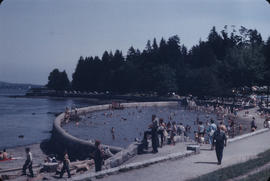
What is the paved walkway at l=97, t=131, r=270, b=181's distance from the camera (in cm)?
1081

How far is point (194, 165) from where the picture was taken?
12.3 metres

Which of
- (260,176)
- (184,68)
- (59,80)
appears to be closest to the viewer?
(260,176)

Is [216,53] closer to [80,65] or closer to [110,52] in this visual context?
[110,52]

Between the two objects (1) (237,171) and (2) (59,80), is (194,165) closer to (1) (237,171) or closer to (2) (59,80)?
(1) (237,171)

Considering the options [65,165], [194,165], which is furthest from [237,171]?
[65,165]

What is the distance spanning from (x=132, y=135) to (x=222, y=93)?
3977cm

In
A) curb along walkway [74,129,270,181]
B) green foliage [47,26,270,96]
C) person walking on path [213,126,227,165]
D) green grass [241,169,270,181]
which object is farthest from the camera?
green foliage [47,26,270,96]

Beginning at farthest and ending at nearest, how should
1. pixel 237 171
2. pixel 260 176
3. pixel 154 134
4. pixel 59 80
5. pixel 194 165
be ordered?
pixel 59 80 → pixel 154 134 → pixel 194 165 → pixel 237 171 → pixel 260 176

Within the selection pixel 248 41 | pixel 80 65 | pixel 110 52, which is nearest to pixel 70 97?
pixel 80 65

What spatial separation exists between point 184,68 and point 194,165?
273ft

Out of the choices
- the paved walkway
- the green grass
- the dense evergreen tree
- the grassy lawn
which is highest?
the dense evergreen tree

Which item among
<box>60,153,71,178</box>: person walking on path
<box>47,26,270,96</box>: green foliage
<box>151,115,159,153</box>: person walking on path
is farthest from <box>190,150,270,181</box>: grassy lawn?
<box>47,26,270,96</box>: green foliage

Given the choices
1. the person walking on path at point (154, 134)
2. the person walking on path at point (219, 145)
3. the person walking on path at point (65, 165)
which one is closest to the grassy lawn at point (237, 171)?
the person walking on path at point (219, 145)

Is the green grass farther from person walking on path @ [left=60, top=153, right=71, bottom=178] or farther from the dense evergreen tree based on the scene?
the dense evergreen tree
